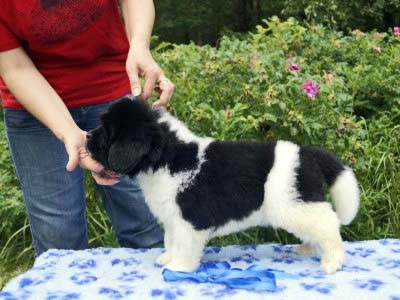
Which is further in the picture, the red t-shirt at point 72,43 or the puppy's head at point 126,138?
the red t-shirt at point 72,43

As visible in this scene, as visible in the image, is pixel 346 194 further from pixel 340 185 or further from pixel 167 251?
pixel 167 251

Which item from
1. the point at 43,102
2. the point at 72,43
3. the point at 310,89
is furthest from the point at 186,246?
the point at 310,89

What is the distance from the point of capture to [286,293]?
2.22 m

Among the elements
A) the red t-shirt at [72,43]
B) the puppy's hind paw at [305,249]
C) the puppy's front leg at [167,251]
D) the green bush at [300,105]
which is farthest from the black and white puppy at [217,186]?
the green bush at [300,105]

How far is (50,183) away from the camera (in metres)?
2.91

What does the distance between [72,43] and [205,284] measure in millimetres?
1250

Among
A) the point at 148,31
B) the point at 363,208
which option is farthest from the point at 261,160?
the point at 363,208

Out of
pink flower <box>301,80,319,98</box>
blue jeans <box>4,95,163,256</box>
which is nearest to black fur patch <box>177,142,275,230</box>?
blue jeans <box>4,95,163,256</box>

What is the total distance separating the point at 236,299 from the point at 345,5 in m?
10.5

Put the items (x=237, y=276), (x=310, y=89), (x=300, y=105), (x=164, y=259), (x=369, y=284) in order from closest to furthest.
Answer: (x=369, y=284) → (x=237, y=276) → (x=164, y=259) → (x=310, y=89) → (x=300, y=105)

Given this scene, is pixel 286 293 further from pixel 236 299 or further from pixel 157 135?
pixel 157 135

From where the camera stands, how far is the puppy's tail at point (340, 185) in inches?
98.7

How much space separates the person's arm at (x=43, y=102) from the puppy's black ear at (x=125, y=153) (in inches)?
5.1

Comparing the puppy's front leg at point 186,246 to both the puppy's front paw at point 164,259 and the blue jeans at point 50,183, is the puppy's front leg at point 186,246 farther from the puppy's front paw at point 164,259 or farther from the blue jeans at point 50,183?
the blue jeans at point 50,183
